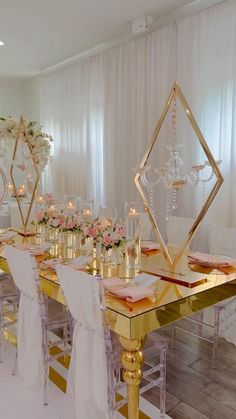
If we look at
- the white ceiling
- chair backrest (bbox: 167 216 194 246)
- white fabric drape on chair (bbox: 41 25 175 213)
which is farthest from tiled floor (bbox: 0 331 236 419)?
the white ceiling

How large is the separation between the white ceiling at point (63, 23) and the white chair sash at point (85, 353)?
2.96 meters

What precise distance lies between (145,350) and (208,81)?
9.08ft

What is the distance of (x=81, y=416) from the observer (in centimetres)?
177

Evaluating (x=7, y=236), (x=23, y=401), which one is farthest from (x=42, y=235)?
(x=23, y=401)

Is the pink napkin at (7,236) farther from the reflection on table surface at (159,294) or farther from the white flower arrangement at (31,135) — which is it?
the reflection on table surface at (159,294)

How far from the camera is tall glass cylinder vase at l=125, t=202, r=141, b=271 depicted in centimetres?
215

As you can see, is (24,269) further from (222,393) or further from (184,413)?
(222,393)

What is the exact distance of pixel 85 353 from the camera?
1770mm

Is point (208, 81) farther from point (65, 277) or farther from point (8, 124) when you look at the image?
point (65, 277)

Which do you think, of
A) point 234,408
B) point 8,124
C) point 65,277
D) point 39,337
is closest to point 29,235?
point 8,124

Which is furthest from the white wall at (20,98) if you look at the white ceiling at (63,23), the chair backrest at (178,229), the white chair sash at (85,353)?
the white chair sash at (85,353)

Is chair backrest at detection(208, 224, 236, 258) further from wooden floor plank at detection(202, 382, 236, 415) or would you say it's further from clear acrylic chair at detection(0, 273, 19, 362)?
clear acrylic chair at detection(0, 273, 19, 362)

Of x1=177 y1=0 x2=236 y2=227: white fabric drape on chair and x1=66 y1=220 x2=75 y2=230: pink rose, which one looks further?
x1=177 y1=0 x2=236 y2=227: white fabric drape on chair

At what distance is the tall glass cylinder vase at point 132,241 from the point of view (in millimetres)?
2154
